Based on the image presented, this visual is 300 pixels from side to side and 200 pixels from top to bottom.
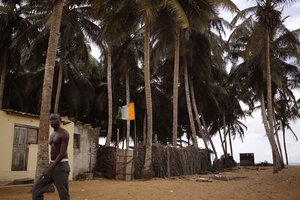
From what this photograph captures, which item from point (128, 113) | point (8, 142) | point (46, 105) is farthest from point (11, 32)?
point (46, 105)

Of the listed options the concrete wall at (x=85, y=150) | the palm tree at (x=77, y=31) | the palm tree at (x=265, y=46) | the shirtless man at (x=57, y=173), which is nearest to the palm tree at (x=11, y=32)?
the palm tree at (x=77, y=31)

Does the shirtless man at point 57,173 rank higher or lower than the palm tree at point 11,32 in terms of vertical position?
lower

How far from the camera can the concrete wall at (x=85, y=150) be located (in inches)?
822

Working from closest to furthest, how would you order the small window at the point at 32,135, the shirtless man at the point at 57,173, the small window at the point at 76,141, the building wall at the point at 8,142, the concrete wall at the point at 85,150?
the shirtless man at the point at 57,173
the building wall at the point at 8,142
the small window at the point at 32,135
the concrete wall at the point at 85,150
the small window at the point at 76,141

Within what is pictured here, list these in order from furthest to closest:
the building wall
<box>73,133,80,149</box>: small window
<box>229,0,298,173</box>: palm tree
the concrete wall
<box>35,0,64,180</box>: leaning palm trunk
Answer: <box>229,0,298,173</box>: palm tree < <box>73,133,80,149</box>: small window < the concrete wall < the building wall < <box>35,0,64,180</box>: leaning palm trunk

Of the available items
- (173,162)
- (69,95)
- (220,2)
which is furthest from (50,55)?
(69,95)

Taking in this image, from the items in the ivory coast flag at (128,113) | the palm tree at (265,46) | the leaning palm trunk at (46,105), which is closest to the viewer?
the leaning palm trunk at (46,105)

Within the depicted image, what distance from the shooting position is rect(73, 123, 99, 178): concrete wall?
68.5 ft

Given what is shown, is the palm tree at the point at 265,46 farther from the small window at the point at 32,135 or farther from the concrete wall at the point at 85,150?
the small window at the point at 32,135

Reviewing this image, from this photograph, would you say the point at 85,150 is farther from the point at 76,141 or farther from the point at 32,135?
the point at 32,135

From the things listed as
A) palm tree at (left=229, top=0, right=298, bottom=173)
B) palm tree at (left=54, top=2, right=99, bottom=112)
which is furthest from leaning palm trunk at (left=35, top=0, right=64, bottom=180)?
palm tree at (left=229, top=0, right=298, bottom=173)

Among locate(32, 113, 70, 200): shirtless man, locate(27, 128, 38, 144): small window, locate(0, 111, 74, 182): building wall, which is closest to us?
locate(32, 113, 70, 200): shirtless man

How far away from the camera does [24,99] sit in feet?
108

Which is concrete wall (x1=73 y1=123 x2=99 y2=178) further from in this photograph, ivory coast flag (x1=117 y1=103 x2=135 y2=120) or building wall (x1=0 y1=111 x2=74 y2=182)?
building wall (x1=0 y1=111 x2=74 y2=182)
